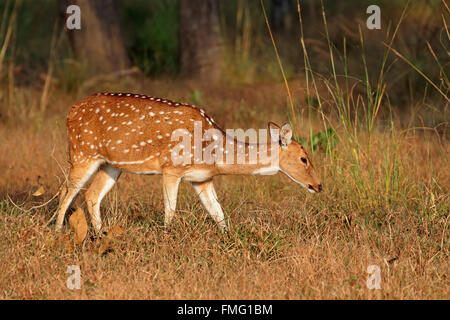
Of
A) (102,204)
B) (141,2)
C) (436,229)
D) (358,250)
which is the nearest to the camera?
(358,250)

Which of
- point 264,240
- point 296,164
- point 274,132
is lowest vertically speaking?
point 264,240

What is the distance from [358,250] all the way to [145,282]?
1666 millimetres

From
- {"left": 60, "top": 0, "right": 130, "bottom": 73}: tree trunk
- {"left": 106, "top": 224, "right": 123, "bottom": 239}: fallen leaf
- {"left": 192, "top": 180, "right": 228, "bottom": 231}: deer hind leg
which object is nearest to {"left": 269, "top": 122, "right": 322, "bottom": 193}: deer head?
{"left": 192, "top": 180, "right": 228, "bottom": 231}: deer hind leg

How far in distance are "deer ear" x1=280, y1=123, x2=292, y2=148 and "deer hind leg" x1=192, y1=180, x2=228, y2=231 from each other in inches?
28.5

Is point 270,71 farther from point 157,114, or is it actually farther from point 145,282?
point 145,282

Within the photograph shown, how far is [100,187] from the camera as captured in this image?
6969mm

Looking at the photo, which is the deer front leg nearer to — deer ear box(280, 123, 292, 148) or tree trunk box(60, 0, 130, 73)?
deer ear box(280, 123, 292, 148)

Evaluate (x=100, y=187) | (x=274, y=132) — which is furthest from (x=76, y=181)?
(x=274, y=132)

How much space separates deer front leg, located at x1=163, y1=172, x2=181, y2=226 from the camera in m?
6.35

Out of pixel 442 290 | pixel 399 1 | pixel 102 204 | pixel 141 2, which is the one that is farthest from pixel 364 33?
pixel 141 2

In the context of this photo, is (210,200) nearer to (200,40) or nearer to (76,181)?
(76,181)

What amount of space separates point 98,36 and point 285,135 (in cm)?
600

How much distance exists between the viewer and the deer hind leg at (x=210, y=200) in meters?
6.53

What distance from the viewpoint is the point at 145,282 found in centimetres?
539
